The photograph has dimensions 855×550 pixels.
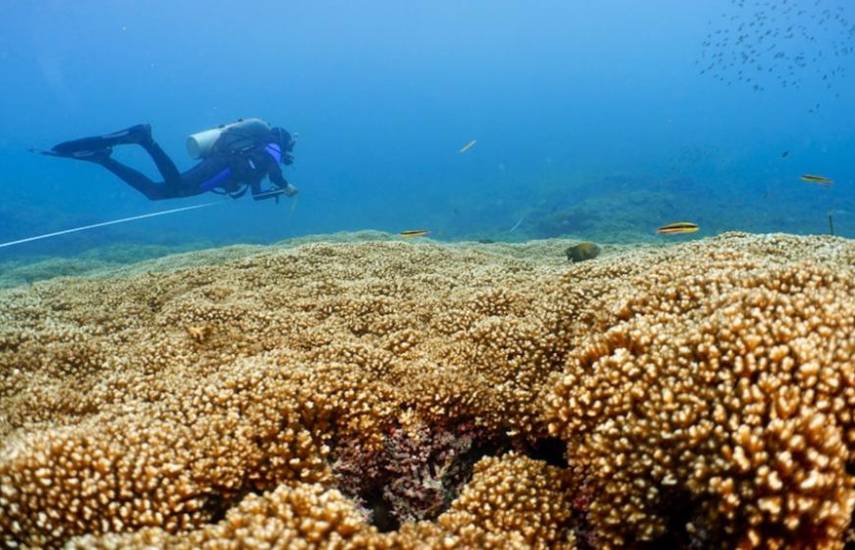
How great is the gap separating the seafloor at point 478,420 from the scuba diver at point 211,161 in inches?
603

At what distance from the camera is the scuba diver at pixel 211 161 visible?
21.8 m

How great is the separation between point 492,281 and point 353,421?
602 cm

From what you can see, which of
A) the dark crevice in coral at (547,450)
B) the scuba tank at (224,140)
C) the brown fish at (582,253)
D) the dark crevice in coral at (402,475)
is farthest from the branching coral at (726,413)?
the scuba tank at (224,140)

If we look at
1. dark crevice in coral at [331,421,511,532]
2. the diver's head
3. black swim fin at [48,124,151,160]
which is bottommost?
dark crevice in coral at [331,421,511,532]

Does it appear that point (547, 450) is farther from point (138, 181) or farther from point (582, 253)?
point (138, 181)

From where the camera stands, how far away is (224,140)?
72.9ft

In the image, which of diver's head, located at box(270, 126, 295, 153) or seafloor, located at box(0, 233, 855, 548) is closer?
seafloor, located at box(0, 233, 855, 548)

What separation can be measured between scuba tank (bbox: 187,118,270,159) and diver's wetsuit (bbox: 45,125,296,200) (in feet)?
0.75

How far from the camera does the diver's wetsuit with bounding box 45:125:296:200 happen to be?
2141 centimetres

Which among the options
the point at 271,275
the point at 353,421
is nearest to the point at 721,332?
the point at 353,421

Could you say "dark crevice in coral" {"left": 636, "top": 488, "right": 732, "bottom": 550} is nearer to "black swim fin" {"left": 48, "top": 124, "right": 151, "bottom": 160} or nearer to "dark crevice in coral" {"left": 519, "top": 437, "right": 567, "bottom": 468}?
"dark crevice in coral" {"left": 519, "top": 437, "right": 567, "bottom": 468}

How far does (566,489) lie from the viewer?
452 centimetres

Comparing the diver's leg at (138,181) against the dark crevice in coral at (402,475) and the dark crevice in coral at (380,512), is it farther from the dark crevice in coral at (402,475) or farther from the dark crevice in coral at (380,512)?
the dark crevice in coral at (380,512)

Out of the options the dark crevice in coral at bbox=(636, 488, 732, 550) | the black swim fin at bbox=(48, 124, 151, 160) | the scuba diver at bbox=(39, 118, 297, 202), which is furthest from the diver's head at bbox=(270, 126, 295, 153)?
the dark crevice in coral at bbox=(636, 488, 732, 550)
